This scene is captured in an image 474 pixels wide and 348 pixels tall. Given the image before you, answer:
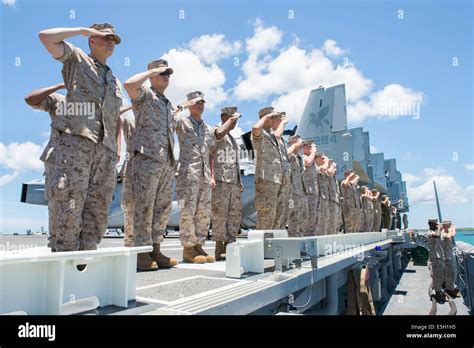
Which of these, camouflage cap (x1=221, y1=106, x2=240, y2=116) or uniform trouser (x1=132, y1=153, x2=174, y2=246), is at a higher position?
camouflage cap (x1=221, y1=106, x2=240, y2=116)

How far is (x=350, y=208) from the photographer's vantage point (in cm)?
929

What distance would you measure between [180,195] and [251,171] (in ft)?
39.1

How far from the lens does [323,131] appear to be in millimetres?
16812

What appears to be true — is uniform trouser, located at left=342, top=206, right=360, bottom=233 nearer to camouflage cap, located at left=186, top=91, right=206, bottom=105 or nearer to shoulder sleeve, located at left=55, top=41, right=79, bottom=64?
camouflage cap, located at left=186, top=91, right=206, bottom=105

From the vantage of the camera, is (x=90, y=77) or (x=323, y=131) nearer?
(x=90, y=77)

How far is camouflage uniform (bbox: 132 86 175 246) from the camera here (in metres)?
2.95


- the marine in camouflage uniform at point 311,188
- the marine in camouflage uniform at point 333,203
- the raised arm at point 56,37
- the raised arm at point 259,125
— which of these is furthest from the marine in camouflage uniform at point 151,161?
the marine in camouflage uniform at point 333,203

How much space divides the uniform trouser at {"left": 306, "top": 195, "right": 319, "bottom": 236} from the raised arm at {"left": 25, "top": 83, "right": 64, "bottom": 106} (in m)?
4.42

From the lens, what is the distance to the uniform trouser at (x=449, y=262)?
28.0 ft

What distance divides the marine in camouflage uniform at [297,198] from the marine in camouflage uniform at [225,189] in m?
1.12

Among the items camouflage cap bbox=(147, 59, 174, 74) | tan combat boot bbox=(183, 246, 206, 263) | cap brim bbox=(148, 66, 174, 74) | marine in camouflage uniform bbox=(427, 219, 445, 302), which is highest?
camouflage cap bbox=(147, 59, 174, 74)

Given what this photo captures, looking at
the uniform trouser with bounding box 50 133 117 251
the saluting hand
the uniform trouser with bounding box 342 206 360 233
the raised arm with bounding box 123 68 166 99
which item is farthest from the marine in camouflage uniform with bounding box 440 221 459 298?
the saluting hand
